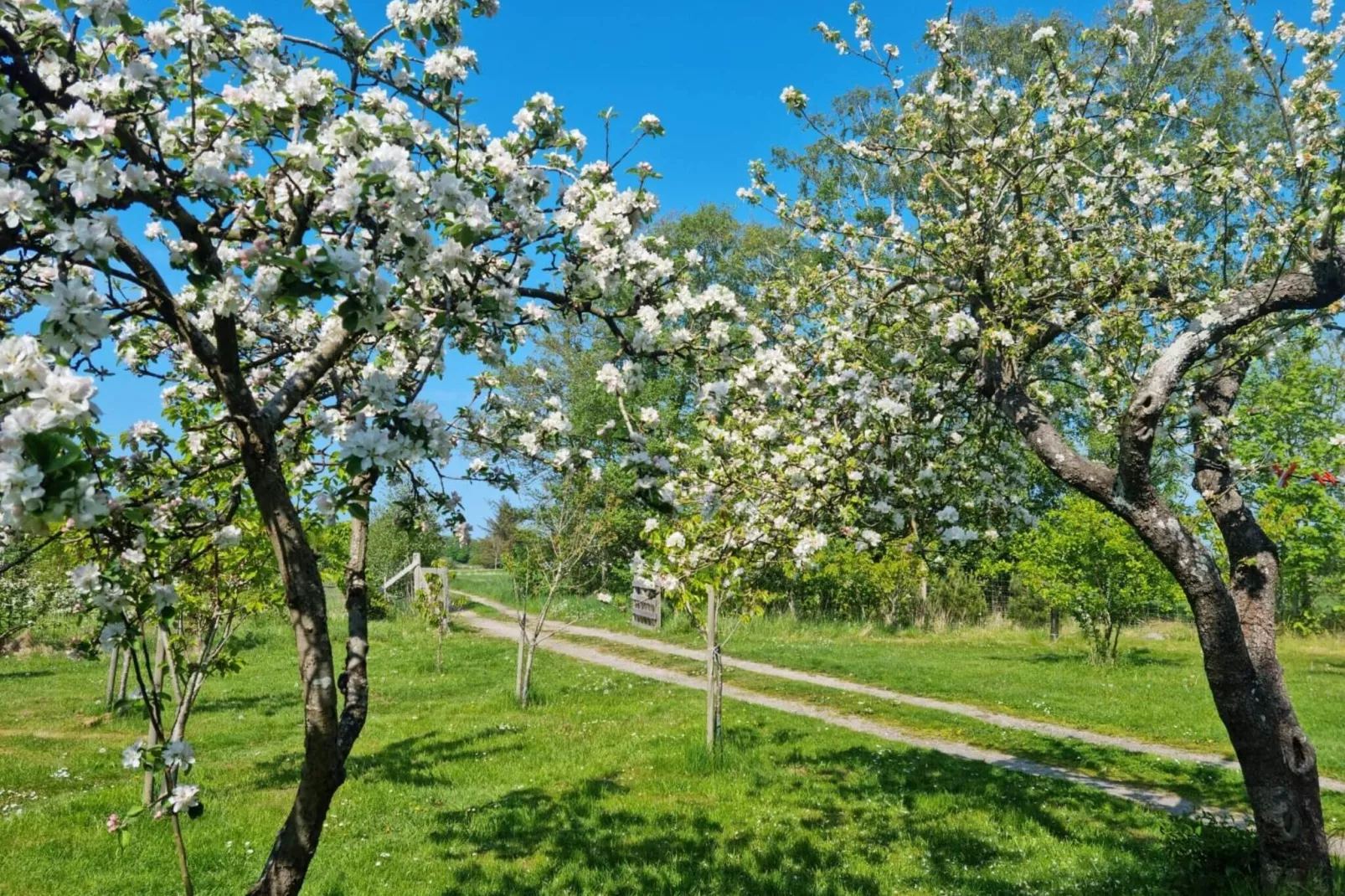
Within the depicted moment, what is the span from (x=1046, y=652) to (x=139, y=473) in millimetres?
22107

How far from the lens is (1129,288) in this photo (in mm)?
6027

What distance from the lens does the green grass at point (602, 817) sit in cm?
→ 604

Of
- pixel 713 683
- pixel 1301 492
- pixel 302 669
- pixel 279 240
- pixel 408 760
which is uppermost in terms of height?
pixel 1301 492

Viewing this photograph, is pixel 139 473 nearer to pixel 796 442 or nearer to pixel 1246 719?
pixel 796 442

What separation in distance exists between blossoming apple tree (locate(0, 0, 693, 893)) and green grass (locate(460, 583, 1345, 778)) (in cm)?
1133

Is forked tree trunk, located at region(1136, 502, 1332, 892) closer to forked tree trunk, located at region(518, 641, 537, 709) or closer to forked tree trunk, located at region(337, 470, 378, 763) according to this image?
forked tree trunk, located at region(337, 470, 378, 763)

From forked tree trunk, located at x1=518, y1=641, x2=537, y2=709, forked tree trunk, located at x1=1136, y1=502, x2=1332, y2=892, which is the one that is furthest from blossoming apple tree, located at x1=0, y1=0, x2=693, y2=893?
forked tree trunk, located at x1=518, y1=641, x2=537, y2=709

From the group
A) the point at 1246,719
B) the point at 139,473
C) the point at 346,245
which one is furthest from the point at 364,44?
the point at 1246,719

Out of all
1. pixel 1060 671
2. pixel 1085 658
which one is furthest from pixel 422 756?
pixel 1085 658

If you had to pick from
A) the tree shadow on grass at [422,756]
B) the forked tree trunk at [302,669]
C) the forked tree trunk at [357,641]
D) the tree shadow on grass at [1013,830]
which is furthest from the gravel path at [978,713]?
the forked tree trunk at [302,669]

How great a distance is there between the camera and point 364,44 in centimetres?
347

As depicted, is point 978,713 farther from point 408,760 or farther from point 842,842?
point 408,760

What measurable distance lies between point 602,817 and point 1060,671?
1365cm

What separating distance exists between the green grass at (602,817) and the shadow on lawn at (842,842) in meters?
0.02
